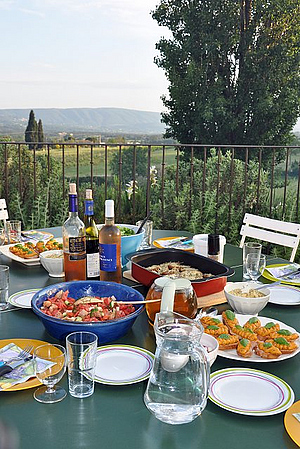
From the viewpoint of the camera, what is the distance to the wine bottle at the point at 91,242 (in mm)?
1615

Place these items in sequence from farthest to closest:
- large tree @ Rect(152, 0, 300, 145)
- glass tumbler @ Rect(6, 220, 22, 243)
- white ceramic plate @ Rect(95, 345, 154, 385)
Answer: large tree @ Rect(152, 0, 300, 145) < glass tumbler @ Rect(6, 220, 22, 243) < white ceramic plate @ Rect(95, 345, 154, 385)

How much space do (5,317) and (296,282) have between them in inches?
41.0

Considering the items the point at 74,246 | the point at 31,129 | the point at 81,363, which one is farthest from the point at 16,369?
the point at 31,129

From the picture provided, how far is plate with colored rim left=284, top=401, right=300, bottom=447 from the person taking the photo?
867 millimetres

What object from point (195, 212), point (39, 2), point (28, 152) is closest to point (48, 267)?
point (195, 212)

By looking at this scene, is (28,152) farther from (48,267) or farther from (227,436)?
(227,436)

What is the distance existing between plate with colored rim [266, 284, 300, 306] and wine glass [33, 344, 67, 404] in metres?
0.80

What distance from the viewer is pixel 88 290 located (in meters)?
1.45

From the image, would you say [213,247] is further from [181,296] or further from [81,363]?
[81,363]

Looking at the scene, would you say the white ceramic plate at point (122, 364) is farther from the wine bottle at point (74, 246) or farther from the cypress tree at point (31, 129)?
the cypress tree at point (31, 129)

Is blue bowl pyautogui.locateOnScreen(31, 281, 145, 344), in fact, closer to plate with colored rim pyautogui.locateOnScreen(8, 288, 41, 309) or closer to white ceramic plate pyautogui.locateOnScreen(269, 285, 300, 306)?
plate with colored rim pyautogui.locateOnScreen(8, 288, 41, 309)

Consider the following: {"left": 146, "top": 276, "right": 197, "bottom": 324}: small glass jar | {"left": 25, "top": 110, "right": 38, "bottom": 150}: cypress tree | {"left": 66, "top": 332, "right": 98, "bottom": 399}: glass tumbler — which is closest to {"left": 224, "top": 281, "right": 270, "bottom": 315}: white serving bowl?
{"left": 146, "top": 276, "right": 197, "bottom": 324}: small glass jar

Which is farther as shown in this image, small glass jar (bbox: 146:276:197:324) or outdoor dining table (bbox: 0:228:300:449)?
small glass jar (bbox: 146:276:197:324)

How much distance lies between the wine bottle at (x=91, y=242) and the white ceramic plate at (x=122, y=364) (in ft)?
1.62
